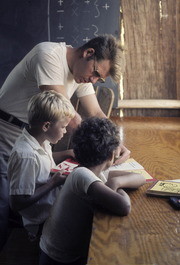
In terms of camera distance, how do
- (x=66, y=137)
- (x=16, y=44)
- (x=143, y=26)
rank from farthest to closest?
(x=16, y=44) < (x=143, y=26) < (x=66, y=137)

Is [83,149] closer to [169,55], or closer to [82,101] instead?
[82,101]

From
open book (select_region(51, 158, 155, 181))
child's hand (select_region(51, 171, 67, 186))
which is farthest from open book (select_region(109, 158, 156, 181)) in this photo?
child's hand (select_region(51, 171, 67, 186))

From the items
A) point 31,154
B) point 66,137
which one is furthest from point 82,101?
point 31,154

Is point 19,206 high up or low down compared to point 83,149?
down

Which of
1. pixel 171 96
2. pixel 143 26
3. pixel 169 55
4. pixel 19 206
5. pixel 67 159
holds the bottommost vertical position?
pixel 19 206

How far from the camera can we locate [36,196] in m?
2.14

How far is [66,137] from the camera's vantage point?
3.43 m

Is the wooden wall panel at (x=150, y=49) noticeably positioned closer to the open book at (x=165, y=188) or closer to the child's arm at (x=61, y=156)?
the child's arm at (x=61, y=156)

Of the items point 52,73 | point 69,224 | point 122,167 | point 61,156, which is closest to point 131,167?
point 122,167

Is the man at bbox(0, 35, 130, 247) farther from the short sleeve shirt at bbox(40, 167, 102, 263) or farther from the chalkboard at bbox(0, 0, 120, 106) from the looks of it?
the chalkboard at bbox(0, 0, 120, 106)

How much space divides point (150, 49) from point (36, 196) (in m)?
2.01

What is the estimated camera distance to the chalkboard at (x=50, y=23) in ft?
12.3

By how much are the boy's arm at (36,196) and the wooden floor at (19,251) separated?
68cm

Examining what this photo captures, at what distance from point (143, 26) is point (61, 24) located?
699mm
